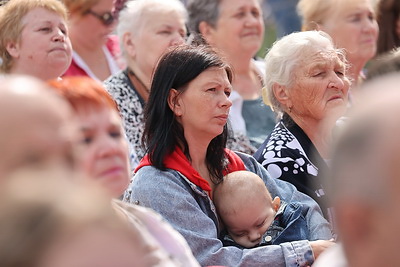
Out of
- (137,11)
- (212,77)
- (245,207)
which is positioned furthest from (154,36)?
(245,207)

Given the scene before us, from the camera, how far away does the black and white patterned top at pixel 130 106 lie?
460cm

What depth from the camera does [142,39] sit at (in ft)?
16.6

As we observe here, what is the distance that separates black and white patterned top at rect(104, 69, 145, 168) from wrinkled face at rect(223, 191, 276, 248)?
46.4 inches

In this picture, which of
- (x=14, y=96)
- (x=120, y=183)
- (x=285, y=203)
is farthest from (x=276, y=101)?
(x=14, y=96)

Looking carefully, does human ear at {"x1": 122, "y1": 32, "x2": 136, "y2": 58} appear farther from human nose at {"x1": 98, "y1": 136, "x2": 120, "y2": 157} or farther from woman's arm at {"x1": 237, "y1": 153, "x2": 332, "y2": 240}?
human nose at {"x1": 98, "y1": 136, "x2": 120, "y2": 157}

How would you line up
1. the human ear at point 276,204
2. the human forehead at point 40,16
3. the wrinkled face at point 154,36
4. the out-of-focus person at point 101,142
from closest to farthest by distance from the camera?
the out-of-focus person at point 101,142
the human ear at point 276,204
the human forehead at point 40,16
the wrinkled face at point 154,36

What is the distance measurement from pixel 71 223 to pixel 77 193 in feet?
0.20

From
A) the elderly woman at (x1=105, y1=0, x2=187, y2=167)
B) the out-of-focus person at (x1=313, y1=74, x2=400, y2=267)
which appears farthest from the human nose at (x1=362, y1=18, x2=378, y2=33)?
the out-of-focus person at (x1=313, y1=74, x2=400, y2=267)

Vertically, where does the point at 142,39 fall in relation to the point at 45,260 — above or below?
above

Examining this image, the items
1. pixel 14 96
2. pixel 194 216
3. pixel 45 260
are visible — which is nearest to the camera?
pixel 45 260

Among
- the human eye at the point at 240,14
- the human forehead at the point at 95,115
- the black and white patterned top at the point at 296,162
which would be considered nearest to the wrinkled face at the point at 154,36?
the human eye at the point at 240,14

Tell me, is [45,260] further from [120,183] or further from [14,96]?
[120,183]

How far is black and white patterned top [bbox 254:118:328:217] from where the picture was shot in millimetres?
3848

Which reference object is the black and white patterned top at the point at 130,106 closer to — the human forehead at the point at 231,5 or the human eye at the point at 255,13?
the human forehead at the point at 231,5
